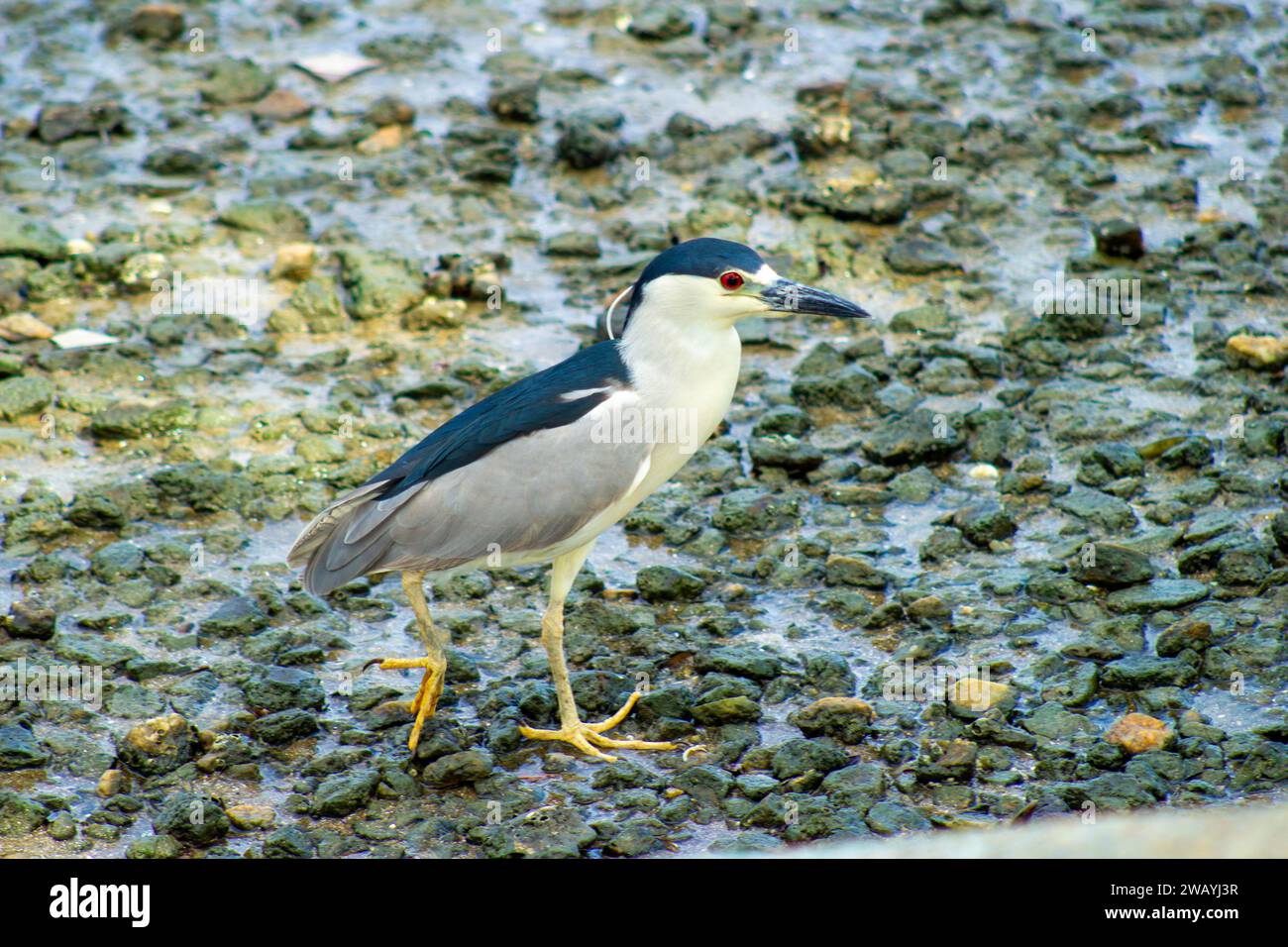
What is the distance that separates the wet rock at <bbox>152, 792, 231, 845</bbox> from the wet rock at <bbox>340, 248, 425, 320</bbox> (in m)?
3.65

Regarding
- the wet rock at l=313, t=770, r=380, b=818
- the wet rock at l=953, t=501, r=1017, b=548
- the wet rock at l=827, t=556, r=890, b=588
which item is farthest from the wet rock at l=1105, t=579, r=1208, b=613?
the wet rock at l=313, t=770, r=380, b=818

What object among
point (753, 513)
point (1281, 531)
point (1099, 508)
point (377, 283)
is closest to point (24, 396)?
point (377, 283)

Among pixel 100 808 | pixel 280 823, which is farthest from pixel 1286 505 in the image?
pixel 100 808

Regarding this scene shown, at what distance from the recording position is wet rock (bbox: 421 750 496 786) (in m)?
5.41

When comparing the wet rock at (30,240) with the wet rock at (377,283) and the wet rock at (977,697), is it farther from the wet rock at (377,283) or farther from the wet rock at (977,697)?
the wet rock at (977,697)

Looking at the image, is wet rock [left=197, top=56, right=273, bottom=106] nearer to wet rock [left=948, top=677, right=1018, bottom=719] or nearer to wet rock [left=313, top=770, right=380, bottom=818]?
wet rock [left=313, top=770, right=380, bottom=818]

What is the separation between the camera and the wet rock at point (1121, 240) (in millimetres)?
8625

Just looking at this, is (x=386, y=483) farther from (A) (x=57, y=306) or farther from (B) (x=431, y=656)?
(A) (x=57, y=306)

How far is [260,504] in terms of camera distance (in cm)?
692

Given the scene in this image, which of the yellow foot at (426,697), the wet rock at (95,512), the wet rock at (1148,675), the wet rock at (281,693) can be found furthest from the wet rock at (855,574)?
the wet rock at (95,512)

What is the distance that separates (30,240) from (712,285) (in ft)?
15.1

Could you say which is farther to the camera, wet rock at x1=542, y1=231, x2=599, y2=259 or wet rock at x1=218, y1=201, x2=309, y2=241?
wet rock at x1=218, y1=201, x2=309, y2=241

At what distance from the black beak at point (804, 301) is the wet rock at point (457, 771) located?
190cm
